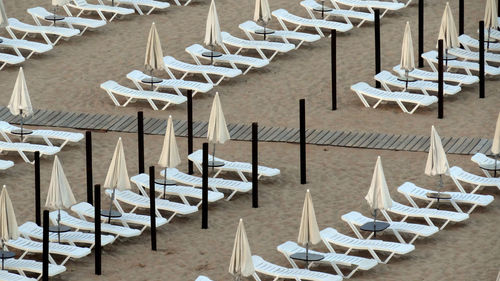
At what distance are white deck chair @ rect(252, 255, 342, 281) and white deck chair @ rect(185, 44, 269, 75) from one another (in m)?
8.62

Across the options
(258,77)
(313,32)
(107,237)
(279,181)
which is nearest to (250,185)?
(279,181)

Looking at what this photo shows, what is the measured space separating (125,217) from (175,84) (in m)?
5.88

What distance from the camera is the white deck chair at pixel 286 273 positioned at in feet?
81.9

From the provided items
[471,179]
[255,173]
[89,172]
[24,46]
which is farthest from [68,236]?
[24,46]

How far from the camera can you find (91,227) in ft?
86.9

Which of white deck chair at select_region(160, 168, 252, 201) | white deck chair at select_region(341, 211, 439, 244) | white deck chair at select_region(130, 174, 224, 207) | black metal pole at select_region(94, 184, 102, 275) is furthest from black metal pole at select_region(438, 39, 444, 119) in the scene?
black metal pole at select_region(94, 184, 102, 275)

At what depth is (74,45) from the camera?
35781 millimetres

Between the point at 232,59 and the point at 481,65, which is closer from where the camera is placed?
the point at 481,65

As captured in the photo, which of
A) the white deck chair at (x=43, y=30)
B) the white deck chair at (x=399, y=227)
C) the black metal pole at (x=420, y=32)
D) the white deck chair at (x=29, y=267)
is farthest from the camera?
the white deck chair at (x=43, y=30)

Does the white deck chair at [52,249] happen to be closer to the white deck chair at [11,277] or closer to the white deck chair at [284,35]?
the white deck chair at [11,277]

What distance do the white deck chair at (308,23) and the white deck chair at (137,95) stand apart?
403 centimetres

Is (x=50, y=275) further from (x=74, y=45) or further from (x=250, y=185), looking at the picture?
(x=74, y=45)

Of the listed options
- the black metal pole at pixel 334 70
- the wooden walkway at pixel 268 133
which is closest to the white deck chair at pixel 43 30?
the wooden walkway at pixel 268 133

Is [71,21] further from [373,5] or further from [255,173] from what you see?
[255,173]
